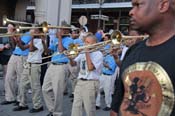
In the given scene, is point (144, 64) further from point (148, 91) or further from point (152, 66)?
point (148, 91)

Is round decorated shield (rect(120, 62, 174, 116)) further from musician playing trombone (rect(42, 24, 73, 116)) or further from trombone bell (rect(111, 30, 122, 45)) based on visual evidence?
musician playing trombone (rect(42, 24, 73, 116))

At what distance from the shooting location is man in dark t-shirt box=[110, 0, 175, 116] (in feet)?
A: 7.64

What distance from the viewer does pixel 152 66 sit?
2.39m

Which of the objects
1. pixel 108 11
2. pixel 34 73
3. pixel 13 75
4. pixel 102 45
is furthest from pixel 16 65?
pixel 108 11

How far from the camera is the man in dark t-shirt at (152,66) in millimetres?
2328

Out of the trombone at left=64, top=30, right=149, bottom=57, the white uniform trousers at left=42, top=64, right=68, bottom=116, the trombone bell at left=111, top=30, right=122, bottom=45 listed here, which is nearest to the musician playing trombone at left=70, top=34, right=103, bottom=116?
the trombone at left=64, top=30, right=149, bottom=57

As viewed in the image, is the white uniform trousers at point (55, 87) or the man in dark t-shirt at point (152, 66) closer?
the man in dark t-shirt at point (152, 66)

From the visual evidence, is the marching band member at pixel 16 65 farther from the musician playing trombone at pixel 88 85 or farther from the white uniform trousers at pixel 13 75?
the musician playing trombone at pixel 88 85

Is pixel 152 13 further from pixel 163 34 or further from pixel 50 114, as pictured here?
pixel 50 114

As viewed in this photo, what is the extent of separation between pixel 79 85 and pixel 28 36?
2.39 m

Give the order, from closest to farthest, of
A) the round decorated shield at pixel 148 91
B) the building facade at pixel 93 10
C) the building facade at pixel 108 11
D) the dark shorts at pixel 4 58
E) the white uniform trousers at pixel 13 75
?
the round decorated shield at pixel 148 91
the white uniform trousers at pixel 13 75
the dark shorts at pixel 4 58
the building facade at pixel 93 10
the building facade at pixel 108 11

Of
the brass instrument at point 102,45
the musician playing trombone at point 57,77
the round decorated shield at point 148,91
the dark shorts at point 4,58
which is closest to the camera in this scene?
the round decorated shield at point 148,91

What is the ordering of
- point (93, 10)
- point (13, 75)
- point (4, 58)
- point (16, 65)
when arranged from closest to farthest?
point (16, 65)
point (13, 75)
point (4, 58)
point (93, 10)

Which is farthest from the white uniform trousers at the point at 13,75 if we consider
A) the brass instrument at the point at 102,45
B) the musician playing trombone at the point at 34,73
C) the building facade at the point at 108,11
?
the building facade at the point at 108,11
